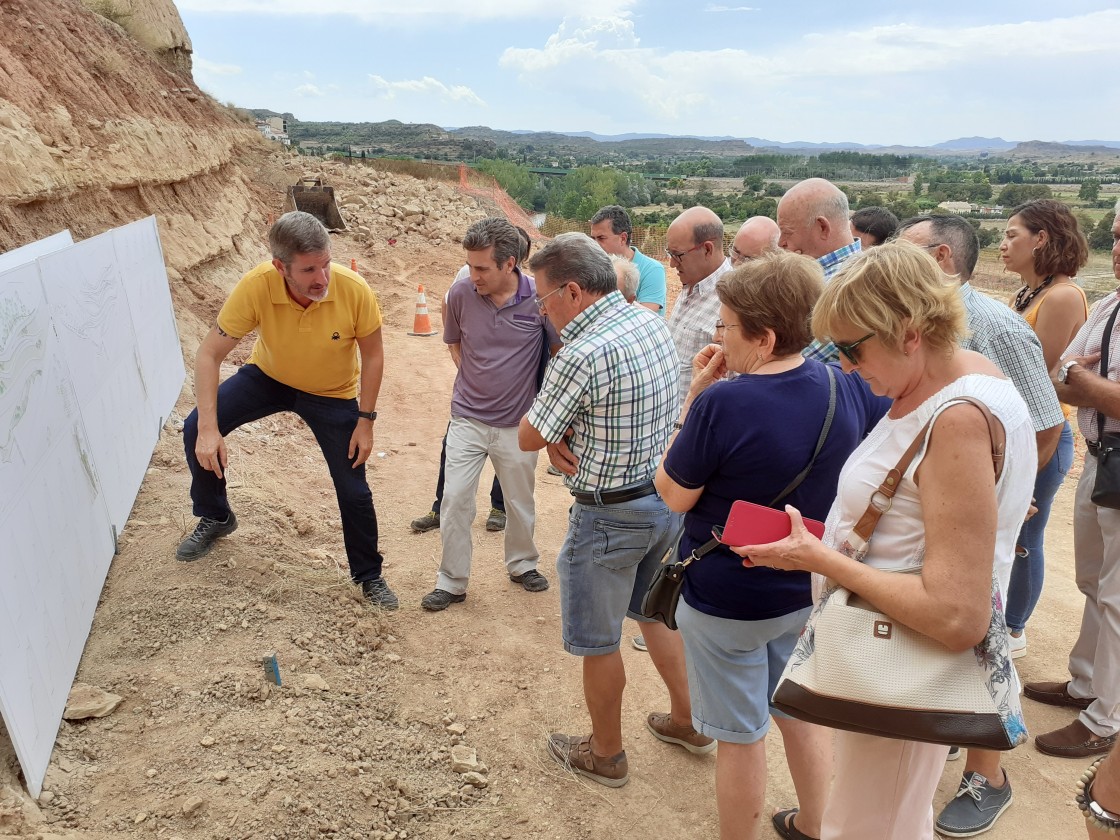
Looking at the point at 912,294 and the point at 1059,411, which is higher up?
the point at 912,294

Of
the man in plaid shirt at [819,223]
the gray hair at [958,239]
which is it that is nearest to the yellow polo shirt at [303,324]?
the man in plaid shirt at [819,223]

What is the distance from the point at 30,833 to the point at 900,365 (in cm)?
294

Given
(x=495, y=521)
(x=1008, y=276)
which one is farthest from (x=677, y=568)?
(x=1008, y=276)

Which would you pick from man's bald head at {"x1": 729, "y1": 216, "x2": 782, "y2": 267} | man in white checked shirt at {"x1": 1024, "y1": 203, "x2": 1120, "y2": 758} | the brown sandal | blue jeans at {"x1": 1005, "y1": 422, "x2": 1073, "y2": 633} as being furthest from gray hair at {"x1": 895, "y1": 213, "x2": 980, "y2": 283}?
the brown sandal

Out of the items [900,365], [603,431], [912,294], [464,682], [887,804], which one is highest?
[912,294]

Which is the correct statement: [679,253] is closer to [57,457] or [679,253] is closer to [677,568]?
[677,568]

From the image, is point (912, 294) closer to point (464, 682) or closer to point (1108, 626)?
point (1108, 626)

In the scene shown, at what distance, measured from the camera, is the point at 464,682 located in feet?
12.9

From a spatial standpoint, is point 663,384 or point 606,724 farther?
point 606,724

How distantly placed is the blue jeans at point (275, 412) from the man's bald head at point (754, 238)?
2.35 meters

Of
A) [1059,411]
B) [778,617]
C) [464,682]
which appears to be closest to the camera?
[778,617]

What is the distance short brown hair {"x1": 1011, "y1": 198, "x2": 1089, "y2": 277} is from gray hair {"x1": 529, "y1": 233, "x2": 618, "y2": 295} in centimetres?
217

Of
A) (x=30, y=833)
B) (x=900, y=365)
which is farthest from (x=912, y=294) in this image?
(x=30, y=833)

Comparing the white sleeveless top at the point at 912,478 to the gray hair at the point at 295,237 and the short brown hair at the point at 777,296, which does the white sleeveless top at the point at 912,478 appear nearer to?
the short brown hair at the point at 777,296
